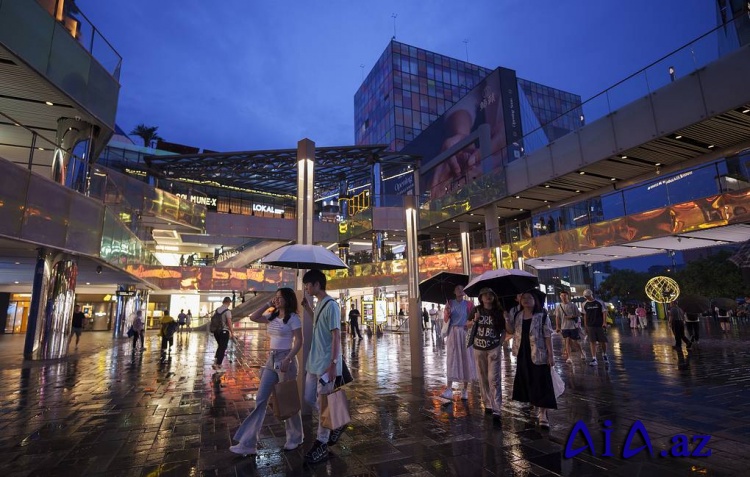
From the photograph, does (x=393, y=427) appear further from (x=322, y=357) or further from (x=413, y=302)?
(x=413, y=302)

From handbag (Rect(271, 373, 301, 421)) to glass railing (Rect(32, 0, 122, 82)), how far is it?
1331 cm

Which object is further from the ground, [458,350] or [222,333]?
[222,333]

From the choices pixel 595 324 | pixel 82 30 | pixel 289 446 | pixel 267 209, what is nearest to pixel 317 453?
pixel 289 446

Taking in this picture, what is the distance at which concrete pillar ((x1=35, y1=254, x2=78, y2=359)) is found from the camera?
12828 mm

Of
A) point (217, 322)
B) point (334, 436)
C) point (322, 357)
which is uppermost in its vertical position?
point (217, 322)

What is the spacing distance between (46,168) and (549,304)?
34735 millimetres

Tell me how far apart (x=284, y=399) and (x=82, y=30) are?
48.1ft

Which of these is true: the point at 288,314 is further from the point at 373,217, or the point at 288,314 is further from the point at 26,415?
the point at 373,217

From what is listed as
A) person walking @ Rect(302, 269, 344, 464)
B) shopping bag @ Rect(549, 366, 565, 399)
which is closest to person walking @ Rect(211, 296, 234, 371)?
person walking @ Rect(302, 269, 344, 464)

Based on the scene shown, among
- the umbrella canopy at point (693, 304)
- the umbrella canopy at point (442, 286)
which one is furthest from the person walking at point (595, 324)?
the umbrella canopy at point (693, 304)

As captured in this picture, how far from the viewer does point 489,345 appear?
555 cm

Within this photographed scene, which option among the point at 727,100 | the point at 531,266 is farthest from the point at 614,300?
the point at 727,100

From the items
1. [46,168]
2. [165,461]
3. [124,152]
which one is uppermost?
[124,152]

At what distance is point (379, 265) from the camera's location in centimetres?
2873
